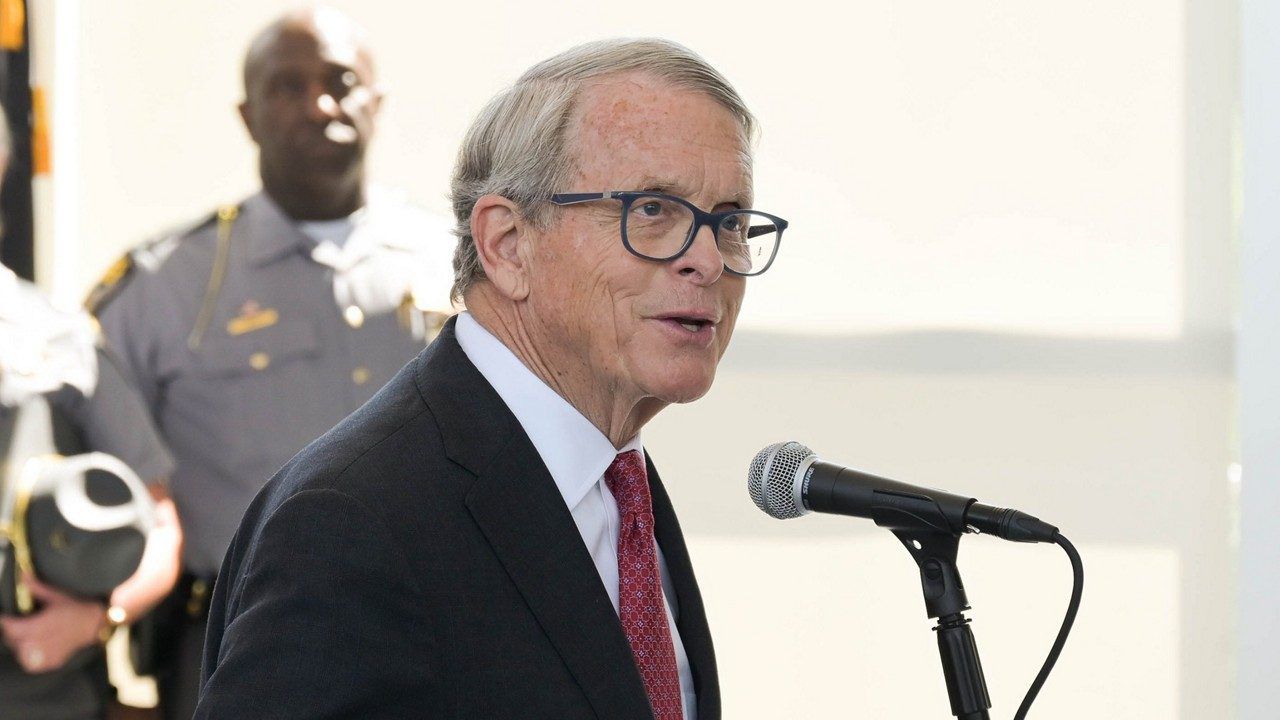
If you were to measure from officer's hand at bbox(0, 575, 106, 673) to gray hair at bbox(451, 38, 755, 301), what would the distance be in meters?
2.00

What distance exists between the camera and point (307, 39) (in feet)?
10.4

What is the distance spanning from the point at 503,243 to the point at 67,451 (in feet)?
6.41

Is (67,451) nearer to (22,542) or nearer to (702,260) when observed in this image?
(22,542)

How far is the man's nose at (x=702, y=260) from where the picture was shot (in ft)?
4.36

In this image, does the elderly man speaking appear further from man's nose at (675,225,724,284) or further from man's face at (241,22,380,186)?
man's face at (241,22,380,186)

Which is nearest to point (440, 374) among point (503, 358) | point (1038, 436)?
point (503, 358)

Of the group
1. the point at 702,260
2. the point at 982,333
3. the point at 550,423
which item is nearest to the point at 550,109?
the point at 702,260

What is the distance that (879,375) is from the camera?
345 cm

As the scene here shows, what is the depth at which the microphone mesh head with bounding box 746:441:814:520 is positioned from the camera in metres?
1.26

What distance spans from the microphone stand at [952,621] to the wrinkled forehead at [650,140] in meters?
0.42

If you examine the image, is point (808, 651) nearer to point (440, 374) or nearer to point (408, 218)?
point (408, 218)

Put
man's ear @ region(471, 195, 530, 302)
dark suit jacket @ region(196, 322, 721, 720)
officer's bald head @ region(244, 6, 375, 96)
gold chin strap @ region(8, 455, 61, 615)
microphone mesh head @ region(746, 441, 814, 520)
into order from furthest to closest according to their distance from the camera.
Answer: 1. officer's bald head @ region(244, 6, 375, 96)
2. gold chin strap @ region(8, 455, 61, 615)
3. man's ear @ region(471, 195, 530, 302)
4. microphone mesh head @ region(746, 441, 814, 520)
5. dark suit jacket @ region(196, 322, 721, 720)

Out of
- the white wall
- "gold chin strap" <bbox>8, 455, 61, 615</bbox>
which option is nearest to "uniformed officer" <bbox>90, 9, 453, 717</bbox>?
"gold chin strap" <bbox>8, 455, 61, 615</bbox>

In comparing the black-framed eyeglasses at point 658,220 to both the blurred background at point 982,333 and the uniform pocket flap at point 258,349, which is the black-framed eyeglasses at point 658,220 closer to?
the uniform pocket flap at point 258,349
